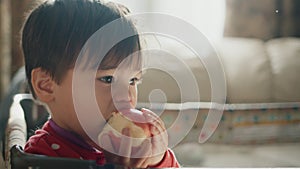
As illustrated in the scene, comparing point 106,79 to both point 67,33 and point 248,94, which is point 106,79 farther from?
point 248,94

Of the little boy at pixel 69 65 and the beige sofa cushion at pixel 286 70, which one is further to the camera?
the beige sofa cushion at pixel 286 70

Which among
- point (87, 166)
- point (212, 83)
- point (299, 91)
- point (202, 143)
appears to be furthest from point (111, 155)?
point (299, 91)

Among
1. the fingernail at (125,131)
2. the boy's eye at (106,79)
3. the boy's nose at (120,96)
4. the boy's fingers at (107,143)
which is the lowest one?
the boy's fingers at (107,143)

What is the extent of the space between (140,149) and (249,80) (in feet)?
2.66

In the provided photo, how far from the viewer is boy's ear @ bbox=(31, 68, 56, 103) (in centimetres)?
69

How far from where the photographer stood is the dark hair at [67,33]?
657mm

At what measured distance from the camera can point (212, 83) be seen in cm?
109

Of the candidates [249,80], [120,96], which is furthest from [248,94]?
[120,96]

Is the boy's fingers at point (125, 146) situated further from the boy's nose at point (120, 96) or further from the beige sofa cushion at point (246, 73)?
the beige sofa cushion at point (246, 73)

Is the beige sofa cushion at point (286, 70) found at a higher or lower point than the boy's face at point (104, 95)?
lower

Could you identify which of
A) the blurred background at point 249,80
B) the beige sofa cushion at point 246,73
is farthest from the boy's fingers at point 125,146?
the beige sofa cushion at point 246,73

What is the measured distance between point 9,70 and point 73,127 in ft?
3.97

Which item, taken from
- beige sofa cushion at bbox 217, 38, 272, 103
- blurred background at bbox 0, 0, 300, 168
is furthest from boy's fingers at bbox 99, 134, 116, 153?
beige sofa cushion at bbox 217, 38, 272, 103

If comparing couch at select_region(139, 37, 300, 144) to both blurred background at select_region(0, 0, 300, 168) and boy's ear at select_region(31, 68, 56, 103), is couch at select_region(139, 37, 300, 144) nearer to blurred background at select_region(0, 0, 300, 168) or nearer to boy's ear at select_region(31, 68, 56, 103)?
blurred background at select_region(0, 0, 300, 168)
